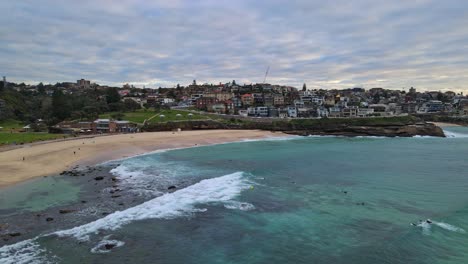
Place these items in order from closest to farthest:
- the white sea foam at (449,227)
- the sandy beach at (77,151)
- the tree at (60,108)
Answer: the white sea foam at (449,227) → the sandy beach at (77,151) → the tree at (60,108)

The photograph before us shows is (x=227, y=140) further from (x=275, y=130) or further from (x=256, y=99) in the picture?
(x=256, y=99)

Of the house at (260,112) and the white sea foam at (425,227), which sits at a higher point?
the house at (260,112)

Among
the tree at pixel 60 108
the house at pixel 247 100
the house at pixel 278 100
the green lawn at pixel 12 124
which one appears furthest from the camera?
the house at pixel 278 100

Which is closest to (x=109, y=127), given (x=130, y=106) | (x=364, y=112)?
(x=130, y=106)

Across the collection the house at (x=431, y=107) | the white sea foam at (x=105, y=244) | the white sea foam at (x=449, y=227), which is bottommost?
the white sea foam at (x=105, y=244)

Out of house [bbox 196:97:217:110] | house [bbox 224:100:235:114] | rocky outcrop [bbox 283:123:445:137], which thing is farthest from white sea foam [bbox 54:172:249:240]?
house [bbox 196:97:217:110]

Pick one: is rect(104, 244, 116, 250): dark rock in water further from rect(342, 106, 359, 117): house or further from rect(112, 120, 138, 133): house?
rect(342, 106, 359, 117): house

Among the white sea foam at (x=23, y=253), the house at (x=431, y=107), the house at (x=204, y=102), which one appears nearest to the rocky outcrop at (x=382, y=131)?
the house at (x=204, y=102)

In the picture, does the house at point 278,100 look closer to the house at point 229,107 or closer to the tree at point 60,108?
the house at point 229,107
